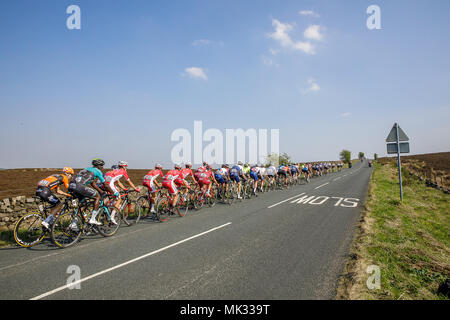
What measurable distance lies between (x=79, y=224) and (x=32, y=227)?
1099 millimetres

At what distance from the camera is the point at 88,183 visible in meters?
6.20

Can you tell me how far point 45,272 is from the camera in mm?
4055

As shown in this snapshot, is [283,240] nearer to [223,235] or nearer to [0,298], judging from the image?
[223,235]

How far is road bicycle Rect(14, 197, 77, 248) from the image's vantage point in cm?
552

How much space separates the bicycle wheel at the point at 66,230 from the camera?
18.5 ft

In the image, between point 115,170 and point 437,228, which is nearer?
point 115,170

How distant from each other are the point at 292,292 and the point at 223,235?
9.90 feet

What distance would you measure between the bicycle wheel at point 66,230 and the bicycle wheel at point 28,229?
1.35 ft

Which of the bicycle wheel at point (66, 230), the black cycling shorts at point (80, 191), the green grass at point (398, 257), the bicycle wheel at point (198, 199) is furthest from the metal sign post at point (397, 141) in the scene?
the bicycle wheel at point (66, 230)

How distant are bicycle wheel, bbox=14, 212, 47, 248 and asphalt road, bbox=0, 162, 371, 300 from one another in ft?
0.81

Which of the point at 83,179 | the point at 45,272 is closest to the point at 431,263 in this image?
the point at 45,272

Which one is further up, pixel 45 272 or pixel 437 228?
pixel 45 272

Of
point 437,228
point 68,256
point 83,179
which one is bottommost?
point 437,228

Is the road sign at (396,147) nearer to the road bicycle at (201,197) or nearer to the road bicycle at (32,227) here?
the road bicycle at (201,197)
